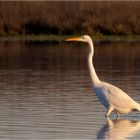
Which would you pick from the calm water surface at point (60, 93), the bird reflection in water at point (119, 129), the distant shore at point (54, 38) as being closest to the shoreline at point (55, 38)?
the distant shore at point (54, 38)

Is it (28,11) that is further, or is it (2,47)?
(28,11)

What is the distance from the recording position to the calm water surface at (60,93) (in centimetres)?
1497

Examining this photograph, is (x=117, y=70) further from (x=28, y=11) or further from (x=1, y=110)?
(x=28, y=11)

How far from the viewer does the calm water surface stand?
15.0m

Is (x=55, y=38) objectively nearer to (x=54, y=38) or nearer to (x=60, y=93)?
(x=54, y=38)

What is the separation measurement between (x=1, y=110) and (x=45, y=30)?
2827 cm

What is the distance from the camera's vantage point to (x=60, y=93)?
20031 mm

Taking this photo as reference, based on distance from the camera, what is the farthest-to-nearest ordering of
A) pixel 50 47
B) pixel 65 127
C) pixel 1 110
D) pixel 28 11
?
1. pixel 28 11
2. pixel 50 47
3. pixel 1 110
4. pixel 65 127

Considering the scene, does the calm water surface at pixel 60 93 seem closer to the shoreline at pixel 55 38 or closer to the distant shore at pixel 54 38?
the shoreline at pixel 55 38

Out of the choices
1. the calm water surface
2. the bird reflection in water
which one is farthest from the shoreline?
the bird reflection in water

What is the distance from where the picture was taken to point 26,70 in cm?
2639

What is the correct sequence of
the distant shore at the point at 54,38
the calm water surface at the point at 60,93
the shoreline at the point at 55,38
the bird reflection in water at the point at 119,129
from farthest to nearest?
1. the distant shore at the point at 54,38
2. the shoreline at the point at 55,38
3. the calm water surface at the point at 60,93
4. the bird reflection in water at the point at 119,129

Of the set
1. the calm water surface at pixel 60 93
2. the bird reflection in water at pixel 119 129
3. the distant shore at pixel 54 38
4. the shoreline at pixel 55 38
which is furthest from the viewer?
the distant shore at pixel 54 38

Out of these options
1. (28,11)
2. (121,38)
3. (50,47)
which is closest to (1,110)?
(50,47)
